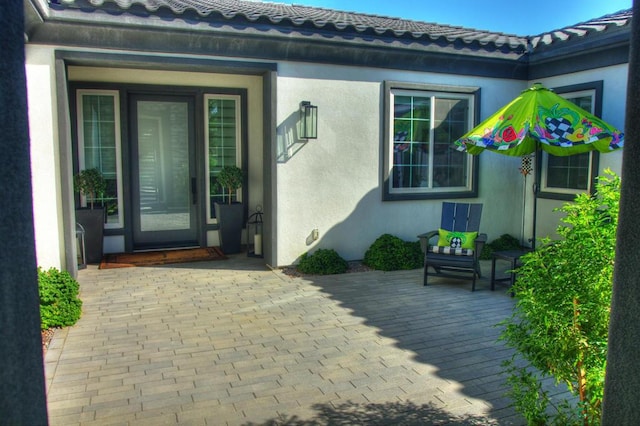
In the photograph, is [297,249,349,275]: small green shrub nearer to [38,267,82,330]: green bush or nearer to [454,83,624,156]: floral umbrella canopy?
[454,83,624,156]: floral umbrella canopy

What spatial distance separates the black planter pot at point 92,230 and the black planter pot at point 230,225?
6.29 feet

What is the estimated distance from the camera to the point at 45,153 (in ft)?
20.9

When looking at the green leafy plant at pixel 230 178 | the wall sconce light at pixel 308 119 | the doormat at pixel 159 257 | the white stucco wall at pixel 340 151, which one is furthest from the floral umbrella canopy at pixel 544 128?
the doormat at pixel 159 257

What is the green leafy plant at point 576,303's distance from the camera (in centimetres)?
255

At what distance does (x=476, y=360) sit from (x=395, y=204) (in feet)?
13.6

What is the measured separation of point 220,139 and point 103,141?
195cm

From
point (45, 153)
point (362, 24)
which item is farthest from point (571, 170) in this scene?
point (45, 153)

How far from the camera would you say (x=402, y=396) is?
12.5 ft

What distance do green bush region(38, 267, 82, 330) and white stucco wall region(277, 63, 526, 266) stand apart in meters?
3.02

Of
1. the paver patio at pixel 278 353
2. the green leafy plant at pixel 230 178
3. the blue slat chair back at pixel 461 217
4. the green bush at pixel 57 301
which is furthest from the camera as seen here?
the green leafy plant at pixel 230 178

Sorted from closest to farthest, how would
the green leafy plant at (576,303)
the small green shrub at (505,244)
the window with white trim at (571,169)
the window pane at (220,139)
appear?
the green leafy plant at (576,303) < the window with white trim at (571,169) < the small green shrub at (505,244) < the window pane at (220,139)

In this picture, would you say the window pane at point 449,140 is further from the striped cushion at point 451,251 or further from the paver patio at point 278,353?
the paver patio at point 278,353

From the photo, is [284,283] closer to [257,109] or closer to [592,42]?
[257,109]

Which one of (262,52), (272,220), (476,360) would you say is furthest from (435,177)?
(476,360)
